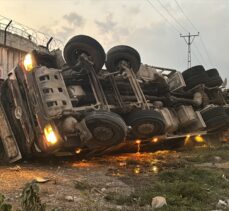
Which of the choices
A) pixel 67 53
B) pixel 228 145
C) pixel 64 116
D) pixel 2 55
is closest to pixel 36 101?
pixel 64 116

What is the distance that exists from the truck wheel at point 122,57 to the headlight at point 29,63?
62.0 inches

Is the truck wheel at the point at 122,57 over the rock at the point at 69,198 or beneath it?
over

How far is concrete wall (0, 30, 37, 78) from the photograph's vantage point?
667 inches

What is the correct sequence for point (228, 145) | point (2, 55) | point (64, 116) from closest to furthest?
point (64, 116) → point (228, 145) → point (2, 55)

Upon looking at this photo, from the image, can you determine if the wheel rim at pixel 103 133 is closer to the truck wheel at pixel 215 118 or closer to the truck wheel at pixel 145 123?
the truck wheel at pixel 145 123

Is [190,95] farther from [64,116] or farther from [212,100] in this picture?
[64,116]

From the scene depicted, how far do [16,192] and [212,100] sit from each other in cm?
657

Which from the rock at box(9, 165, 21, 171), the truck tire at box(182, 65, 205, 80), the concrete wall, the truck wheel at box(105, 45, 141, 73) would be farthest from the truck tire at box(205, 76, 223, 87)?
the concrete wall

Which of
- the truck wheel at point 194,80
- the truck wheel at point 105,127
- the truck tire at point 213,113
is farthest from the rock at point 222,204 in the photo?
the truck wheel at point 194,80

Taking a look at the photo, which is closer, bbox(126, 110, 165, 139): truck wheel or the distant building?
bbox(126, 110, 165, 139): truck wheel

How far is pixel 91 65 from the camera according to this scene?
25.0 ft

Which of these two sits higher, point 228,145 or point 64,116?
point 64,116

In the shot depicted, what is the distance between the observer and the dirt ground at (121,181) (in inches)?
196

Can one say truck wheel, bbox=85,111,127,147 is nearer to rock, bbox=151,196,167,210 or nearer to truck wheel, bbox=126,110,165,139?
truck wheel, bbox=126,110,165,139
